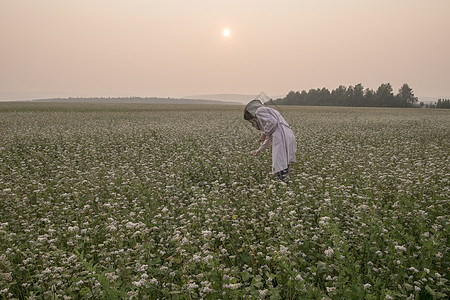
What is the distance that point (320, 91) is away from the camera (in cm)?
13638

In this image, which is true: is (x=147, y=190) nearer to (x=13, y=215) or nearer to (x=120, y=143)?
(x=13, y=215)

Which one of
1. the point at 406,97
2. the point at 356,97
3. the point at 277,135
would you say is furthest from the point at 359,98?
the point at 277,135

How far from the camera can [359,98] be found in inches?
4719

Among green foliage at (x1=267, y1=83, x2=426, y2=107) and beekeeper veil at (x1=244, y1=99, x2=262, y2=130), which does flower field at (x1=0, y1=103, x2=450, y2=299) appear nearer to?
beekeeper veil at (x1=244, y1=99, x2=262, y2=130)

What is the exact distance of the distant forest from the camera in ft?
375

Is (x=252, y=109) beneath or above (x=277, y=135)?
above

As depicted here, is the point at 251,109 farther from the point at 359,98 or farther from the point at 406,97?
the point at 406,97

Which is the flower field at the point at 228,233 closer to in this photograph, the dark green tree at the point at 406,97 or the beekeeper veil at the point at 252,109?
the beekeeper veil at the point at 252,109

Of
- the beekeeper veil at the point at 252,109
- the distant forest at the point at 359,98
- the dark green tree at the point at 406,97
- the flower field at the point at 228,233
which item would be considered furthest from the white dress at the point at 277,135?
the dark green tree at the point at 406,97

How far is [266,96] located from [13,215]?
6831mm

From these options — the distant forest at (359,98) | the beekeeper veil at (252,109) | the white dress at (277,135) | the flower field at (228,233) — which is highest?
the distant forest at (359,98)

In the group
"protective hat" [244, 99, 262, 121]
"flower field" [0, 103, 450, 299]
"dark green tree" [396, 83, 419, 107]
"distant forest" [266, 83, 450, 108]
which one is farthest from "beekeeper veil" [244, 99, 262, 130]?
"dark green tree" [396, 83, 419, 107]

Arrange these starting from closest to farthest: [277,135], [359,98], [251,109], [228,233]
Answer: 1. [228,233]
2. [277,135]
3. [251,109]
4. [359,98]

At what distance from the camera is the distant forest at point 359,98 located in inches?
4503
